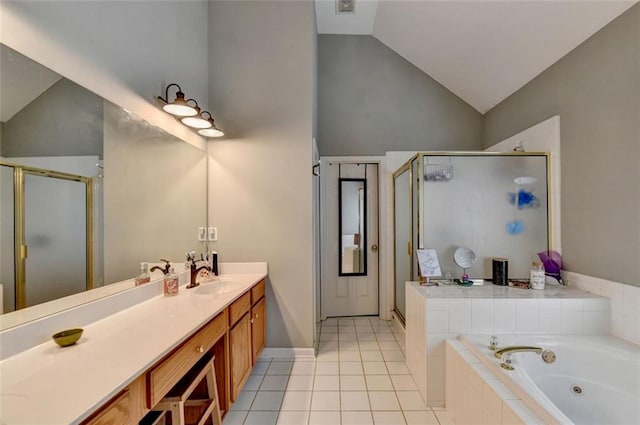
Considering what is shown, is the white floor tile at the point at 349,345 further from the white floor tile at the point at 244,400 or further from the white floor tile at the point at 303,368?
the white floor tile at the point at 244,400

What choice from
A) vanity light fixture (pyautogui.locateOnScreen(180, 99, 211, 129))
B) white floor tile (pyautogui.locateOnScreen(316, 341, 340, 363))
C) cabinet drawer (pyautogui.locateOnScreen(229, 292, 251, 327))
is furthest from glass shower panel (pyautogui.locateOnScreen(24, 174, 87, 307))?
white floor tile (pyautogui.locateOnScreen(316, 341, 340, 363))

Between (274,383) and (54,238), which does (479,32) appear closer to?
(54,238)

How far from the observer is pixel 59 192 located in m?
1.17

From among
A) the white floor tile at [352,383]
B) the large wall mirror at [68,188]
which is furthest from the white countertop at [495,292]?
the large wall mirror at [68,188]

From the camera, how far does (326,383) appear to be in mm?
2129

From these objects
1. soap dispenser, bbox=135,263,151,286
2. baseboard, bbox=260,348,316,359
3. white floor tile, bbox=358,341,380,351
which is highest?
soap dispenser, bbox=135,263,151,286

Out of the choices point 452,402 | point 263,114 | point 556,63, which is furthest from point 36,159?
point 556,63

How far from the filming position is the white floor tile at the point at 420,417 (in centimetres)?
172

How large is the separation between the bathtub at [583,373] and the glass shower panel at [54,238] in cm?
214

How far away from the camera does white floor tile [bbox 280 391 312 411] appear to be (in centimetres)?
186

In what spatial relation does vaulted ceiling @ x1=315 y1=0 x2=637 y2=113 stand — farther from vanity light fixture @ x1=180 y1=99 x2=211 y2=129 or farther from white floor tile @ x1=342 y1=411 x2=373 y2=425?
white floor tile @ x1=342 y1=411 x2=373 y2=425

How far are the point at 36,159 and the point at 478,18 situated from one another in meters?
3.20

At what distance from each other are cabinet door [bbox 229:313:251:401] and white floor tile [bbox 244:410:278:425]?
0.17 m

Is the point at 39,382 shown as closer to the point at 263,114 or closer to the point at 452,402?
the point at 452,402
